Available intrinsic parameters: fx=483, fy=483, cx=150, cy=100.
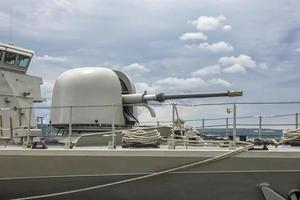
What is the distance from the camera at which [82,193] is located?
367 inches

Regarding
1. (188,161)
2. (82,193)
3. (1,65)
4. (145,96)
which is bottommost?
(82,193)

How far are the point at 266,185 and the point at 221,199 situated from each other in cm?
86

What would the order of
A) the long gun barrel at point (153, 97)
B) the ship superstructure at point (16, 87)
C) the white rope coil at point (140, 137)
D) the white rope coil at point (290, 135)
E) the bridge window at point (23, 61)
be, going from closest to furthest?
the white rope coil at point (290, 135) < the white rope coil at point (140, 137) < the long gun barrel at point (153, 97) < the ship superstructure at point (16, 87) < the bridge window at point (23, 61)

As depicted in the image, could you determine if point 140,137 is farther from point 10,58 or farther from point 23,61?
point 23,61

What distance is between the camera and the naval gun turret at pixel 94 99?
11992 millimetres

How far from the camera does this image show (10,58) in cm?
1415

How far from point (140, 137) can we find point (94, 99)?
2766mm

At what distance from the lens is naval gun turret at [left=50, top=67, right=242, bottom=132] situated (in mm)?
11992

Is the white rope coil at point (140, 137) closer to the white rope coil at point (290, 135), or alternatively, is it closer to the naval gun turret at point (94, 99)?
the naval gun turret at point (94, 99)

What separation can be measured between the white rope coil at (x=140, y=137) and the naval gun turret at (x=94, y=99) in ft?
6.53

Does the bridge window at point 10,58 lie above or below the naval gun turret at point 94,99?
above

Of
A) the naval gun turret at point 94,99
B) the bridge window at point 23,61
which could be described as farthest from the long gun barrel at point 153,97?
the bridge window at point 23,61

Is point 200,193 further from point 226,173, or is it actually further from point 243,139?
point 243,139

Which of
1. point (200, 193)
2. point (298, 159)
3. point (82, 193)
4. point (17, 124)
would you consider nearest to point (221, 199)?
point (200, 193)
